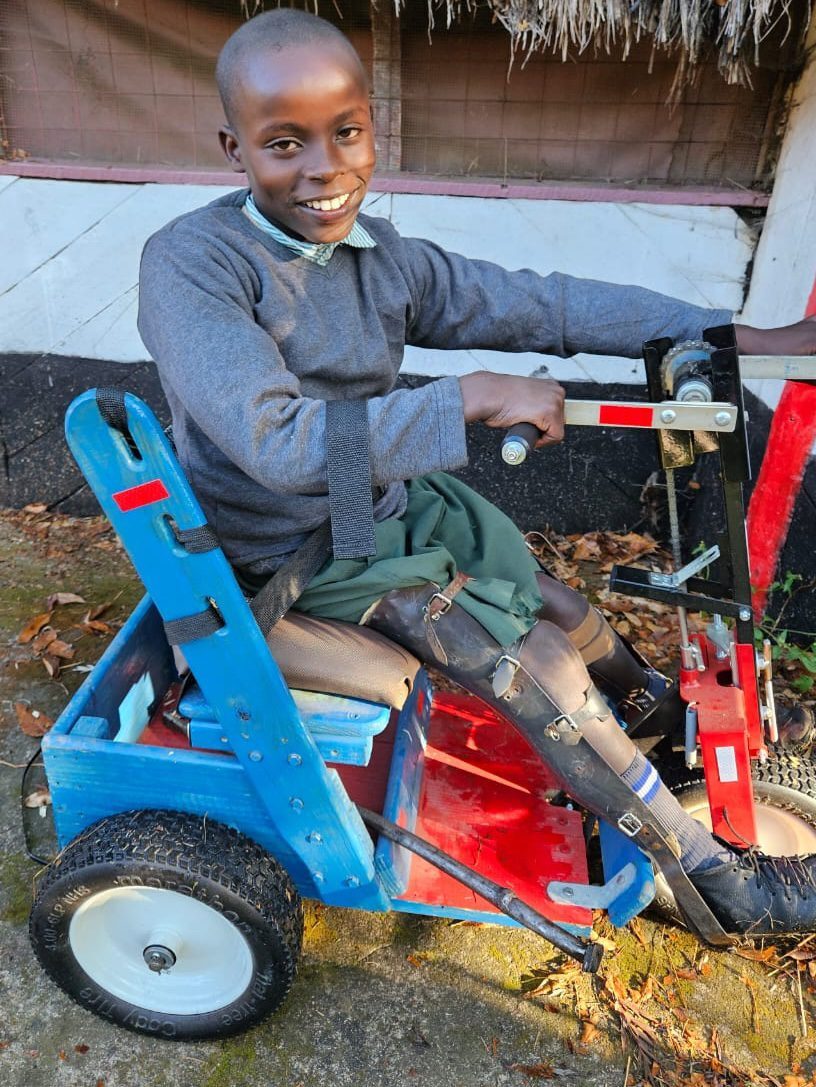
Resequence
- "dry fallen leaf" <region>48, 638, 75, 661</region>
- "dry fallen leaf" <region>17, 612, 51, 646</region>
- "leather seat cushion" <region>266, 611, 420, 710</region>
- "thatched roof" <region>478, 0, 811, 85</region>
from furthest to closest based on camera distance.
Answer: "dry fallen leaf" <region>17, 612, 51, 646</region> → "dry fallen leaf" <region>48, 638, 75, 661</region> → "thatched roof" <region>478, 0, 811, 85</region> → "leather seat cushion" <region>266, 611, 420, 710</region>

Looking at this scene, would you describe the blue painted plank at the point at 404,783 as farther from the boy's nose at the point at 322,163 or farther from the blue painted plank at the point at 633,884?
the boy's nose at the point at 322,163

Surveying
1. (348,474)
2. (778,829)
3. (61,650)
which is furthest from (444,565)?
(61,650)

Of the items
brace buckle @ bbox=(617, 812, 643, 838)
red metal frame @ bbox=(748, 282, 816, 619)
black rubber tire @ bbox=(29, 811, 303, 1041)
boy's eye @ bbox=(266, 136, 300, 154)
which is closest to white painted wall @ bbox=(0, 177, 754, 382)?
red metal frame @ bbox=(748, 282, 816, 619)

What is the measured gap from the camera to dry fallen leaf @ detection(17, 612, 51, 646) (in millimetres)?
3377

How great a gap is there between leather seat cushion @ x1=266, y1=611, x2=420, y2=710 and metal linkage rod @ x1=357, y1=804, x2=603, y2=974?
1.01ft

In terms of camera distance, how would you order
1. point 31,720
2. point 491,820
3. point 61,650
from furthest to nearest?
1. point 61,650
2. point 31,720
3. point 491,820

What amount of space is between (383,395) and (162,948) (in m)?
1.35

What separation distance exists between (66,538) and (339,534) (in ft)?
10.4

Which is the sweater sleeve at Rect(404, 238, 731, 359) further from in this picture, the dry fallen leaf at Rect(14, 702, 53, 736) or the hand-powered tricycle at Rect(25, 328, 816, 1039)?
the dry fallen leaf at Rect(14, 702, 53, 736)

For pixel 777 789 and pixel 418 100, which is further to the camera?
pixel 418 100

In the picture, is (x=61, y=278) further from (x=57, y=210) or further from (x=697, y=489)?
(x=697, y=489)

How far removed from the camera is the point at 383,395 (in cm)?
192

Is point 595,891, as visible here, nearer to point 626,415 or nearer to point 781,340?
point 626,415

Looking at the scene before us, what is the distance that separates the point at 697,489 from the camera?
3.96 m
